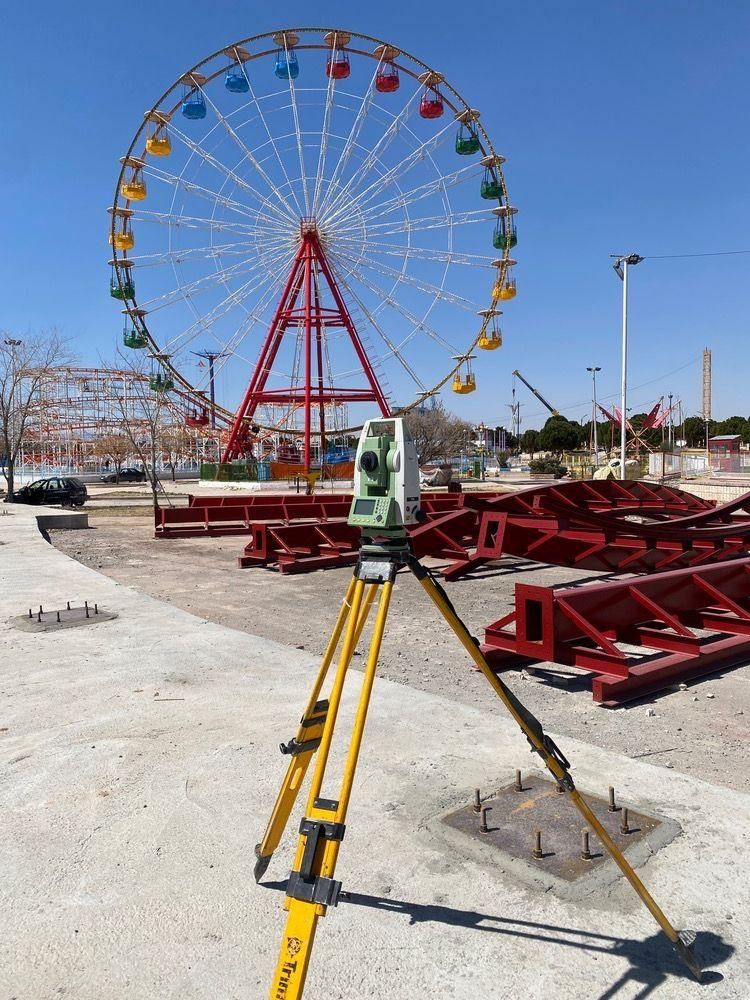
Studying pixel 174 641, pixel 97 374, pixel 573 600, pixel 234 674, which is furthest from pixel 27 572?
pixel 97 374

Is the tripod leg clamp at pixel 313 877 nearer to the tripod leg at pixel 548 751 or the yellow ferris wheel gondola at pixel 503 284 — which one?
the tripod leg at pixel 548 751

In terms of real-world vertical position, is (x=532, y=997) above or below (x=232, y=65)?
below

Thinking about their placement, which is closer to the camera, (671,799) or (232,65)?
(671,799)

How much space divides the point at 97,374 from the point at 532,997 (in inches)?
3675

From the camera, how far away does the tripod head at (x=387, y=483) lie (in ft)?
8.96

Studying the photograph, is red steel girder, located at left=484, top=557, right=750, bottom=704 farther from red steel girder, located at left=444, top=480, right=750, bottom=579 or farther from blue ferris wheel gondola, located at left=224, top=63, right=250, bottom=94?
blue ferris wheel gondola, located at left=224, top=63, right=250, bottom=94

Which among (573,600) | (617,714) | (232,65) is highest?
(232,65)

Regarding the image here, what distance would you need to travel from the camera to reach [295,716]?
5582 millimetres

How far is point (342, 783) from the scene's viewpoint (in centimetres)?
292

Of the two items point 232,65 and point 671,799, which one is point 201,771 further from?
point 232,65

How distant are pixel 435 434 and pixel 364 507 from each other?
233 ft

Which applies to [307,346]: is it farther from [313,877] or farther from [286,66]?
[313,877]

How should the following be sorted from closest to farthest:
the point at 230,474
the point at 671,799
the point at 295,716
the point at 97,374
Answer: the point at 671,799, the point at 295,716, the point at 230,474, the point at 97,374

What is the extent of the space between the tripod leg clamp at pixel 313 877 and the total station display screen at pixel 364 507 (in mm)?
1083
